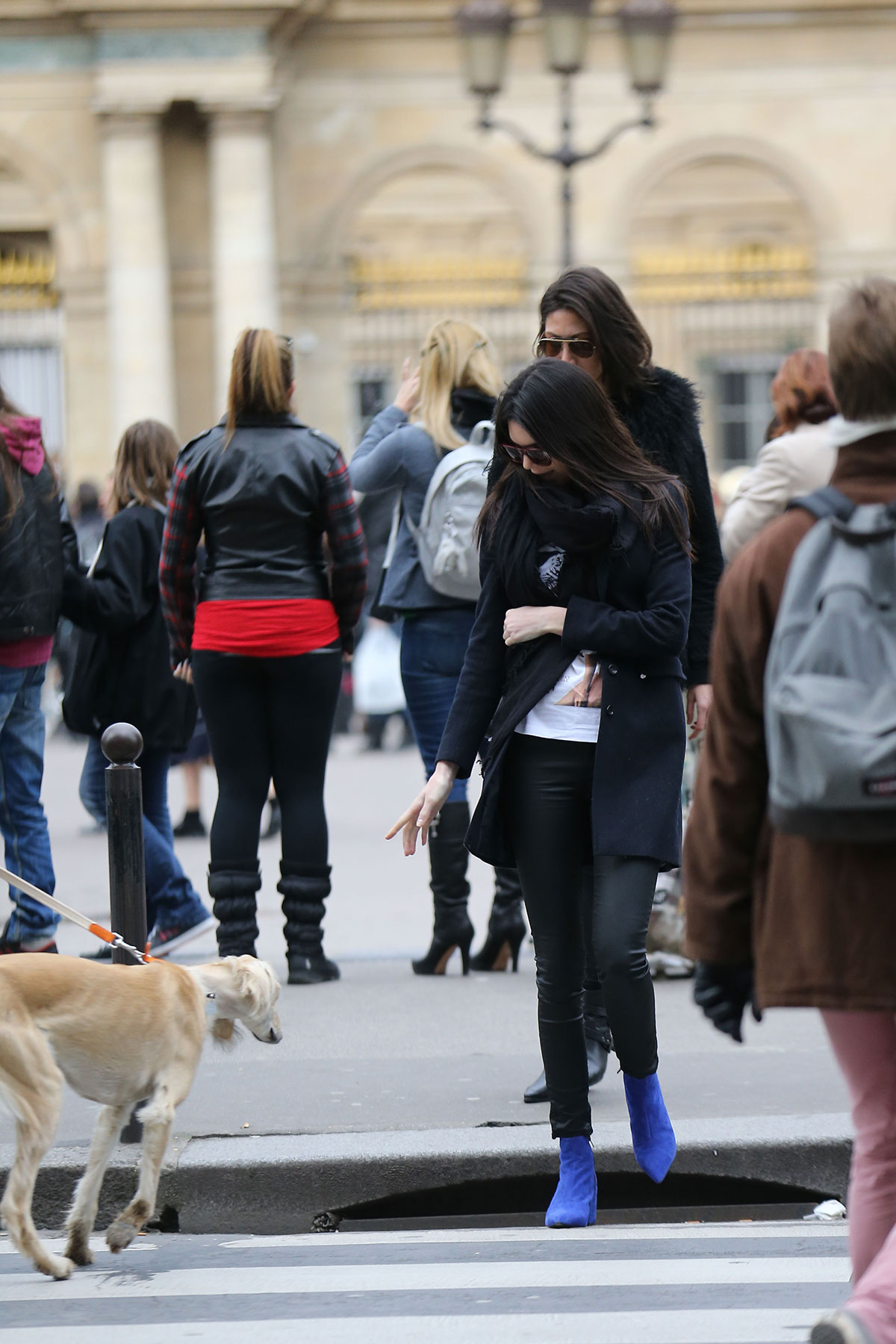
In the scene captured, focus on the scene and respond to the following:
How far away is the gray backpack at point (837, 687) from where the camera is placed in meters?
2.75

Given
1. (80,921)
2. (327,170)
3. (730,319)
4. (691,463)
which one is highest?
(327,170)

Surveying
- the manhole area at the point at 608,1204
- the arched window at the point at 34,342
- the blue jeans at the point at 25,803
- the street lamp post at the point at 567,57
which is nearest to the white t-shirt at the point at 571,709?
the manhole area at the point at 608,1204

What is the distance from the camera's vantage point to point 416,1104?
5.24 meters

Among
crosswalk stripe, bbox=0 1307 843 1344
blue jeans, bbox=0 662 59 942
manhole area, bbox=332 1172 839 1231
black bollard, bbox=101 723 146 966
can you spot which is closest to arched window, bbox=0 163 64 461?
blue jeans, bbox=0 662 59 942

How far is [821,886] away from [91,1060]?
1890 mm

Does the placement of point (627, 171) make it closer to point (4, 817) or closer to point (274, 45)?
point (274, 45)

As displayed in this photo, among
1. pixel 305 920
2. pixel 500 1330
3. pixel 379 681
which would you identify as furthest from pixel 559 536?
pixel 379 681

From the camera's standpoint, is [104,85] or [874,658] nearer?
[874,658]

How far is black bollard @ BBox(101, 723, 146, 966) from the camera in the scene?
4961mm

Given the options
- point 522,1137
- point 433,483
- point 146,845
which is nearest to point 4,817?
point 146,845

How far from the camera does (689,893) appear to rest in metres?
3.08

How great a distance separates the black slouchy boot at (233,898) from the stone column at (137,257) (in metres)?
17.4

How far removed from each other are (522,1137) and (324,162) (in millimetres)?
21060

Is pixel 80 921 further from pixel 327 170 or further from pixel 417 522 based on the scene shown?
pixel 327 170
